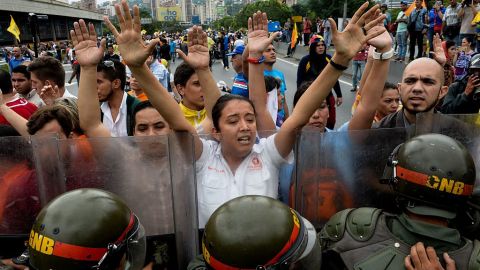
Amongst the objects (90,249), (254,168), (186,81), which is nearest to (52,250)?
(90,249)

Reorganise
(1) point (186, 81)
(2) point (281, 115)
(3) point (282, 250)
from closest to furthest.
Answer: (3) point (282, 250) < (1) point (186, 81) < (2) point (281, 115)

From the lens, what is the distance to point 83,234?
155cm

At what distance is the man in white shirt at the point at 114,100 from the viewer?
11.9 feet

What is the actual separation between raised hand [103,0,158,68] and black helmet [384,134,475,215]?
1357mm

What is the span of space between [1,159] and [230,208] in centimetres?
138

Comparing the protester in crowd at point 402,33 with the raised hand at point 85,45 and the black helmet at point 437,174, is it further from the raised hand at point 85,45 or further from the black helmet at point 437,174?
the black helmet at point 437,174

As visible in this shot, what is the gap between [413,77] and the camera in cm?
287

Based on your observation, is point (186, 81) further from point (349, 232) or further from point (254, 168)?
point (349, 232)

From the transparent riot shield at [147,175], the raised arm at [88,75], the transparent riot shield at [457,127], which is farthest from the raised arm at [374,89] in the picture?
the raised arm at [88,75]

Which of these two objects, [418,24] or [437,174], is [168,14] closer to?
[418,24]

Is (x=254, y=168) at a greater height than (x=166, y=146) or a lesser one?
lesser

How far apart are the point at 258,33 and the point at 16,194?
1.82 meters

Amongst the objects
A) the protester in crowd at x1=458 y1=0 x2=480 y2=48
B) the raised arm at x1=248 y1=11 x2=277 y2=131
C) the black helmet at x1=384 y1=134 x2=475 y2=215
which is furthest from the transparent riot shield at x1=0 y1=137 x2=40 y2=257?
the protester in crowd at x1=458 y1=0 x2=480 y2=48

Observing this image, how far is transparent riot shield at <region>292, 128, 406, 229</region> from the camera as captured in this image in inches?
88.0
